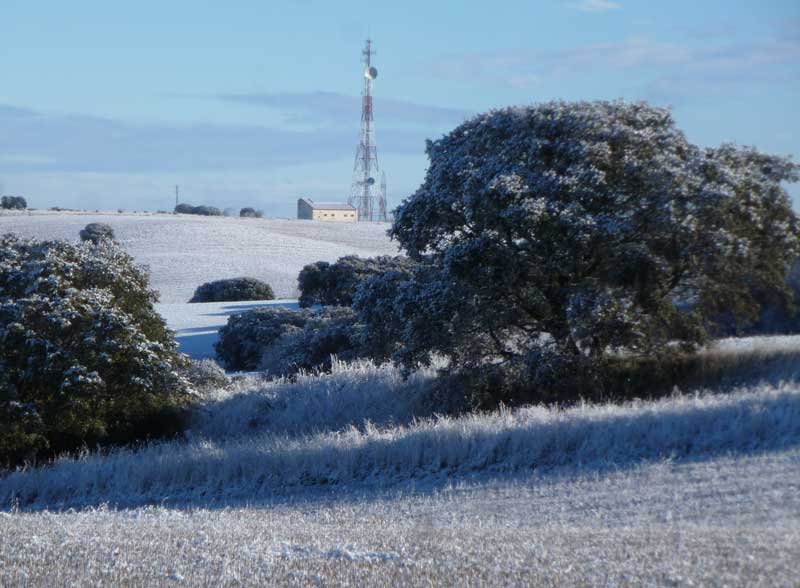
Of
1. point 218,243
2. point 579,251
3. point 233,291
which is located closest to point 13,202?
point 218,243

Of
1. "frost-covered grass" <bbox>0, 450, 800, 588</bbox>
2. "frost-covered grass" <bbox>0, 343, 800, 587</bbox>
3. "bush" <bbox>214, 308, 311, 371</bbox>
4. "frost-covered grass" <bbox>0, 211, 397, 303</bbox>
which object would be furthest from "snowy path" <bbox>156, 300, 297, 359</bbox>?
"frost-covered grass" <bbox>0, 450, 800, 588</bbox>

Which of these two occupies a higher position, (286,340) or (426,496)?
(286,340)

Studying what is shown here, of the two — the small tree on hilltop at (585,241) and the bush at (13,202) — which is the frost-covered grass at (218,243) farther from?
the small tree on hilltop at (585,241)

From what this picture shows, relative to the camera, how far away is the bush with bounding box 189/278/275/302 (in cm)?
5038

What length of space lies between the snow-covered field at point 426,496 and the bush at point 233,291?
→ 30.8 metres

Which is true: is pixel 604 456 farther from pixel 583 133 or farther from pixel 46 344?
pixel 46 344

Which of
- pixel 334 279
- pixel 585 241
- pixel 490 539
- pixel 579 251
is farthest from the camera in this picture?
pixel 334 279

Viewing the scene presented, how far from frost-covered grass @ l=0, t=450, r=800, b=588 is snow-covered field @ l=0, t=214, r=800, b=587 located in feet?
0.08

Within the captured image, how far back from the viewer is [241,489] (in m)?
13.6

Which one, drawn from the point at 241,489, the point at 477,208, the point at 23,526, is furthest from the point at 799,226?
the point at 23,526

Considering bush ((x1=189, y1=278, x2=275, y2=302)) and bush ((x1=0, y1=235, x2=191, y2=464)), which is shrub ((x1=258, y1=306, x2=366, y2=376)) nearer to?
bush ((x1=0, y1=235, x2=191, y2=464))

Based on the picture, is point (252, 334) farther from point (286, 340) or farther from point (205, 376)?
point (205, 376)

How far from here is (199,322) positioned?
39.1 metres

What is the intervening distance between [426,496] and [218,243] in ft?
189
